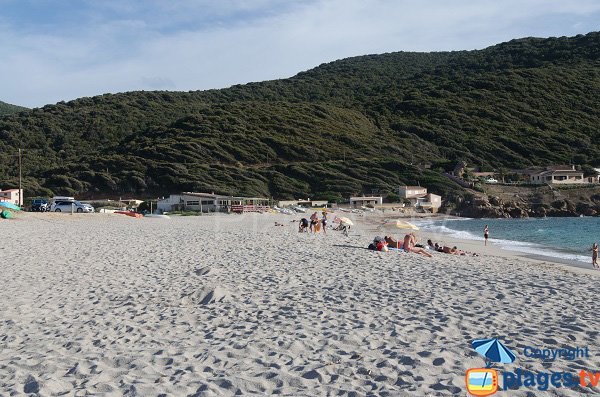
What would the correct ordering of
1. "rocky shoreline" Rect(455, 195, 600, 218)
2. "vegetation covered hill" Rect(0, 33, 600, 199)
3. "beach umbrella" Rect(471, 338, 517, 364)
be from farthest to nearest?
"vegetation covered hill" Rect(0, 33, 600, 199)
"rocky shoreline" Rect(455, 195, 600, 218)
"beach umbrella" Rect(471, 338, 517, 364)

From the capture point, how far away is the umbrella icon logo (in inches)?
169

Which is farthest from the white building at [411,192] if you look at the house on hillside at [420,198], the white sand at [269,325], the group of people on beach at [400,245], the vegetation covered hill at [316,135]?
the white sand at [269,325]

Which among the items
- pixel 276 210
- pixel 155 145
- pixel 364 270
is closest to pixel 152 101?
pixel 155 145

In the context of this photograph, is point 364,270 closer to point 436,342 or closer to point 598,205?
point 436,342

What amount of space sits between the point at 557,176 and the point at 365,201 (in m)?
29.1

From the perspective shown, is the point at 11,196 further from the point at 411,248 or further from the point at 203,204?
the point at 411,248

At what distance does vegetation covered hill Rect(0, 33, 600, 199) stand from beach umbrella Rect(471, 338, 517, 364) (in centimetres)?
5471

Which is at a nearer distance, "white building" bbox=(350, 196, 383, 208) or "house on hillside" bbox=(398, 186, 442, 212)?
"white building" bbox=(350, 196, 383, 208)

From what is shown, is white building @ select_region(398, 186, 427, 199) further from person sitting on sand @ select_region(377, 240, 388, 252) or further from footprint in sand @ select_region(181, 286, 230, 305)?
footprint in sand @ select_region(181, 286, 230, 305)

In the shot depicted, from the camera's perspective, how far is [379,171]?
228 ft

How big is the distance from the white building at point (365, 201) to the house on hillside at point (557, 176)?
23.8 meters

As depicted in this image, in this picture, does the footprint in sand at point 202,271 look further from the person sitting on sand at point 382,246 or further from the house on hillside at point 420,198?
the house on hillside at point 420,198

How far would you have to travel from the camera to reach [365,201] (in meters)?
59.3

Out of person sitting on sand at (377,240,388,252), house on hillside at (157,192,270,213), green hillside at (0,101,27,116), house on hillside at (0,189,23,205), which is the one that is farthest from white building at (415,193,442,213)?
green hillside at (0,101,27,116)
